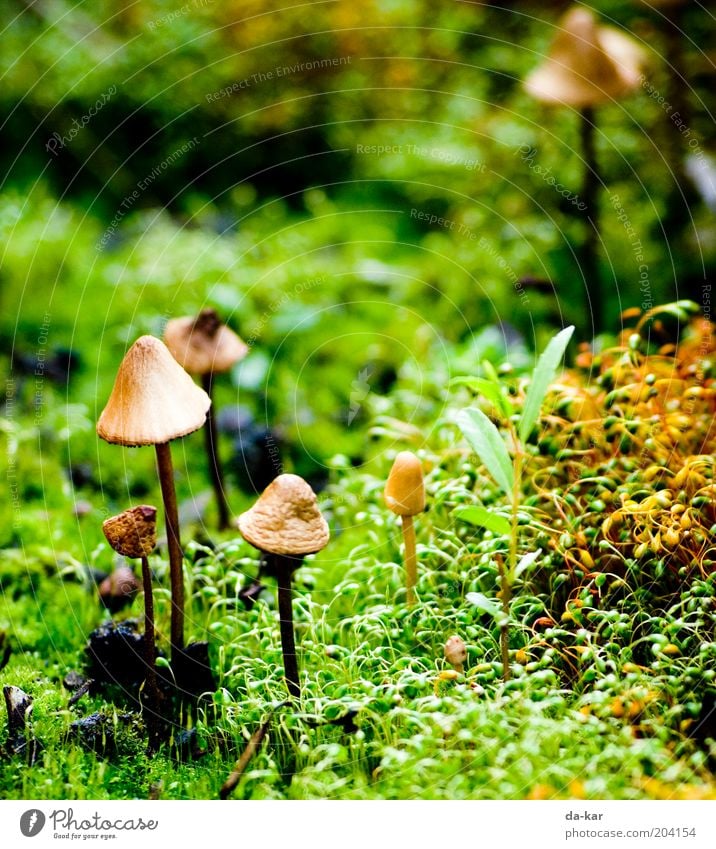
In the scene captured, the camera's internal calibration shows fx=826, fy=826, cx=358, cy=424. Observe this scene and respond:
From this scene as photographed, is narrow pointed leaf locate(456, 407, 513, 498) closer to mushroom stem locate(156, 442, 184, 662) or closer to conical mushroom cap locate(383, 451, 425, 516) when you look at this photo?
conical mushroom cap locate(383, 451, 425, 516)

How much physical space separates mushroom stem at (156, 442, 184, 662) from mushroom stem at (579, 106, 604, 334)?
1679 mm

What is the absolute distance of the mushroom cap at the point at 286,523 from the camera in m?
1.43

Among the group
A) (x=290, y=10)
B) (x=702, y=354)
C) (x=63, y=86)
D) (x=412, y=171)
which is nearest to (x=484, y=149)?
(x=412, y=171)

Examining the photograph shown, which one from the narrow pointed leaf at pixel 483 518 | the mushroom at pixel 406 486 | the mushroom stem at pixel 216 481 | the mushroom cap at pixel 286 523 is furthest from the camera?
the mushroom stem at pixel 216 481

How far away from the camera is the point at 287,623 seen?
5.11 ft

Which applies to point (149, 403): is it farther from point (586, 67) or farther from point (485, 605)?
point (586, 67)

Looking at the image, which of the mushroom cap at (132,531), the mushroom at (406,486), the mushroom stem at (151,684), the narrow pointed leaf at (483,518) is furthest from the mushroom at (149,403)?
the narrow pointed leaf at (483,518)

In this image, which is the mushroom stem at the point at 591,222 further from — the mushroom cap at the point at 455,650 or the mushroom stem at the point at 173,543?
the mushroom stem at the point at 173,543

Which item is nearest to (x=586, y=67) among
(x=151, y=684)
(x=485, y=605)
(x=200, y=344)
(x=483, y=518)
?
(x=200, y=344)

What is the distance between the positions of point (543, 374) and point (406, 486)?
1.15ft

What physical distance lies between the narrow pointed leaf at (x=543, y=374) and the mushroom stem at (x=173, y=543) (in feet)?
2.23

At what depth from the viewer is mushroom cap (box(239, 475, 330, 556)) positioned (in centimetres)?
143

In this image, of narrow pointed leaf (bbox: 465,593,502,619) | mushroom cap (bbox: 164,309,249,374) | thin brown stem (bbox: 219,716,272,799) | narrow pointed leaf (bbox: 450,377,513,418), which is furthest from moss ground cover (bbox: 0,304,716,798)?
mushroom cap (bbox: 164,309,249,374)

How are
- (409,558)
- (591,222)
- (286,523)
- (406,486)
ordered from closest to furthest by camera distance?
(286,523)
(406,486)
(409,558)
(591,222)
